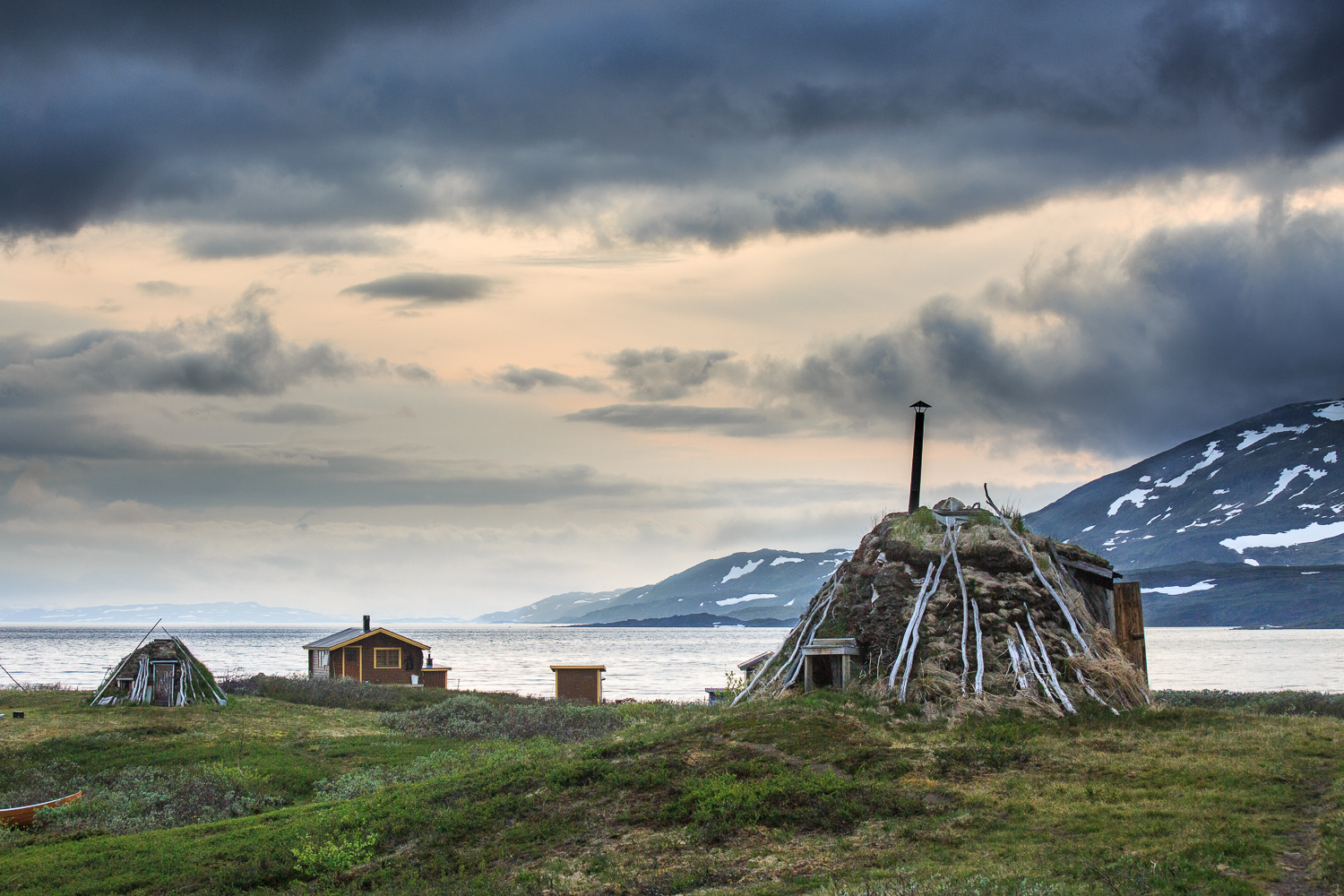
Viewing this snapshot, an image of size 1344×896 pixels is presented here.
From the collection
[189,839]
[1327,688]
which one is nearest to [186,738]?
[189,839]

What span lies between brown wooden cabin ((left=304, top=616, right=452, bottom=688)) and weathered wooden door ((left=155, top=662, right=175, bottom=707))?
1988 cm

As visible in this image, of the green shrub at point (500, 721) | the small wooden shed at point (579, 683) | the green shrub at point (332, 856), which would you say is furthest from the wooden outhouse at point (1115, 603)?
the small wooden shed at point (579, 683)

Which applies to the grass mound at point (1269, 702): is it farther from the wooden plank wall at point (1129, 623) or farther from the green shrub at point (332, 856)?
the green shrub at point (332, 856)

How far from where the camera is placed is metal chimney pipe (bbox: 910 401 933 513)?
27.4m

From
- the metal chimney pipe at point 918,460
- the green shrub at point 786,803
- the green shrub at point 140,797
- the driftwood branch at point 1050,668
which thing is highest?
the metal chimney pipe at point 918,460

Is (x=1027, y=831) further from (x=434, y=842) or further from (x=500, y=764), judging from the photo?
(x=500, y=764)

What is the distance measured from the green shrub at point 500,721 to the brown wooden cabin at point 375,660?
21.7 m

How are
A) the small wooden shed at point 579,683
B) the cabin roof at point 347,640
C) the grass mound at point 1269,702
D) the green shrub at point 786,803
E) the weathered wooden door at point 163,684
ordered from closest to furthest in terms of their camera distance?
the green shrub at point 786,803, the grass mound at point 1269,702, the weathered wooden door at point 163,684, the small wooden shed at point 579,683, the cabin roof at point 347,640

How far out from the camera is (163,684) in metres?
37.8

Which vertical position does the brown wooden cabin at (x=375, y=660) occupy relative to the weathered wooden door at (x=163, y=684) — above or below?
below

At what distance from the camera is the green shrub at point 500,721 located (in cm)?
3079

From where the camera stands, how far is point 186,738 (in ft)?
97.8

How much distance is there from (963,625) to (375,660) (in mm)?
47524

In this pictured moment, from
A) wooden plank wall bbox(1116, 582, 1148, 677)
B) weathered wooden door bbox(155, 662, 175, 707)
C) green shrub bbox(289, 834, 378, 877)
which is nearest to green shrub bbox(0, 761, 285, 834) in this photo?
green shrub bbox(289, 834, 378, 877)
